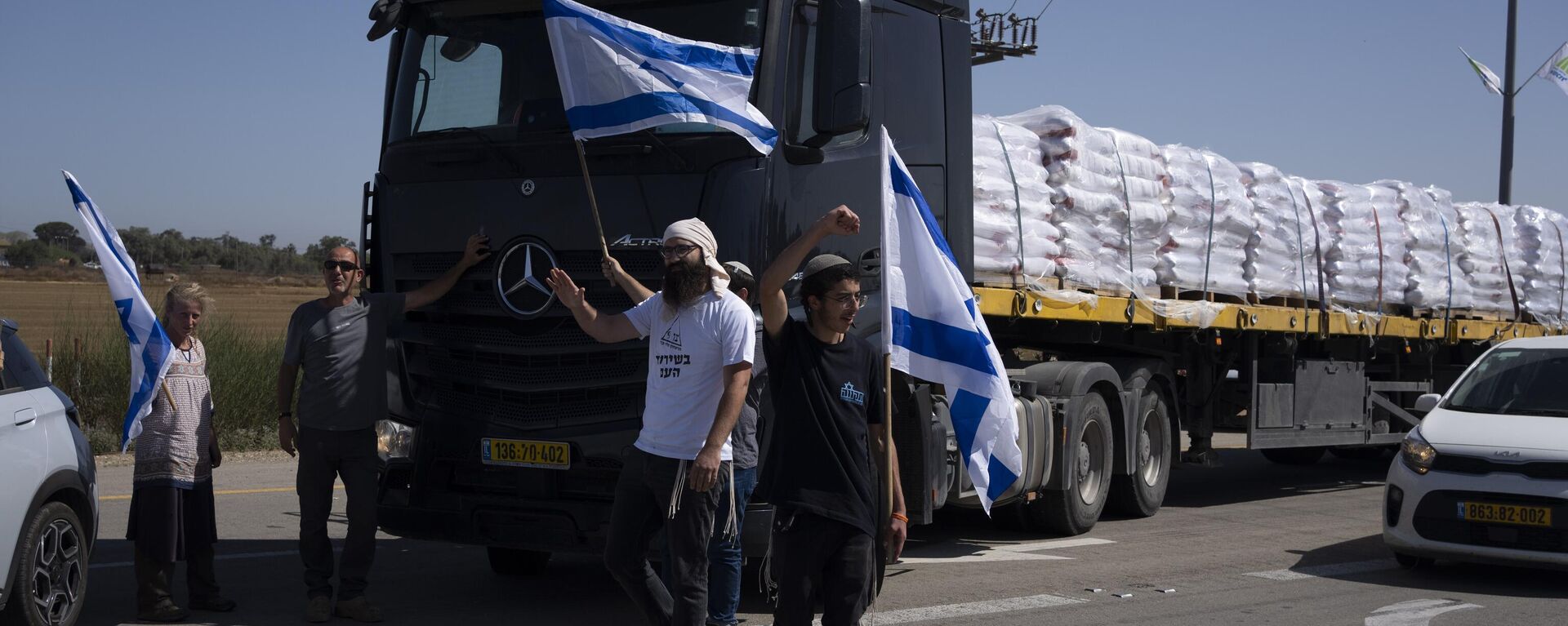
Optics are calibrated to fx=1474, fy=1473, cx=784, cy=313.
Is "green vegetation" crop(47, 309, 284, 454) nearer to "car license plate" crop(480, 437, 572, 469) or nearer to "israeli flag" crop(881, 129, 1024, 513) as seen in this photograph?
"car license plate" crop(480, 437, 572, 469)

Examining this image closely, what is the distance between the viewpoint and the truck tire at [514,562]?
8.49m

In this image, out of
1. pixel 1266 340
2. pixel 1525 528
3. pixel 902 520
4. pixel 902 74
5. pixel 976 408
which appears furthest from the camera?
pixel 1266 340

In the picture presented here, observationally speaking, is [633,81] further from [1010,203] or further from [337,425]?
[1010,203]

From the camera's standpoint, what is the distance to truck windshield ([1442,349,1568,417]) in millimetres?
9438

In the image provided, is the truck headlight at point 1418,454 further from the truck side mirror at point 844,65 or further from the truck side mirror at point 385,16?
the truck side mirror at point 385,16

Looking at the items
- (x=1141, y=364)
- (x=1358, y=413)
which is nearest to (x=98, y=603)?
(x=1141, y=364)

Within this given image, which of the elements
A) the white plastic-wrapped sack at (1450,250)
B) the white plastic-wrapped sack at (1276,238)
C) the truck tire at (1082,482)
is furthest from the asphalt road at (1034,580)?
the white plastic-wrapped sack at (1450,250)

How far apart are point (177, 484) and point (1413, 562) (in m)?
7.37

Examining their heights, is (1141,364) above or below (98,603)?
above

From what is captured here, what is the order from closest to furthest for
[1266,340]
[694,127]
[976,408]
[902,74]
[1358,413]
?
[976,408], [694,127], [902,74], [1266,340], [1358,413]

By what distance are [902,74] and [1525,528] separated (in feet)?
14.6

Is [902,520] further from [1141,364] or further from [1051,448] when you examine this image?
[1141,364]

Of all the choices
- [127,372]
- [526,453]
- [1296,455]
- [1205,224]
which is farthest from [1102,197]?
[127,372]

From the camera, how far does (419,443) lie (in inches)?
284
